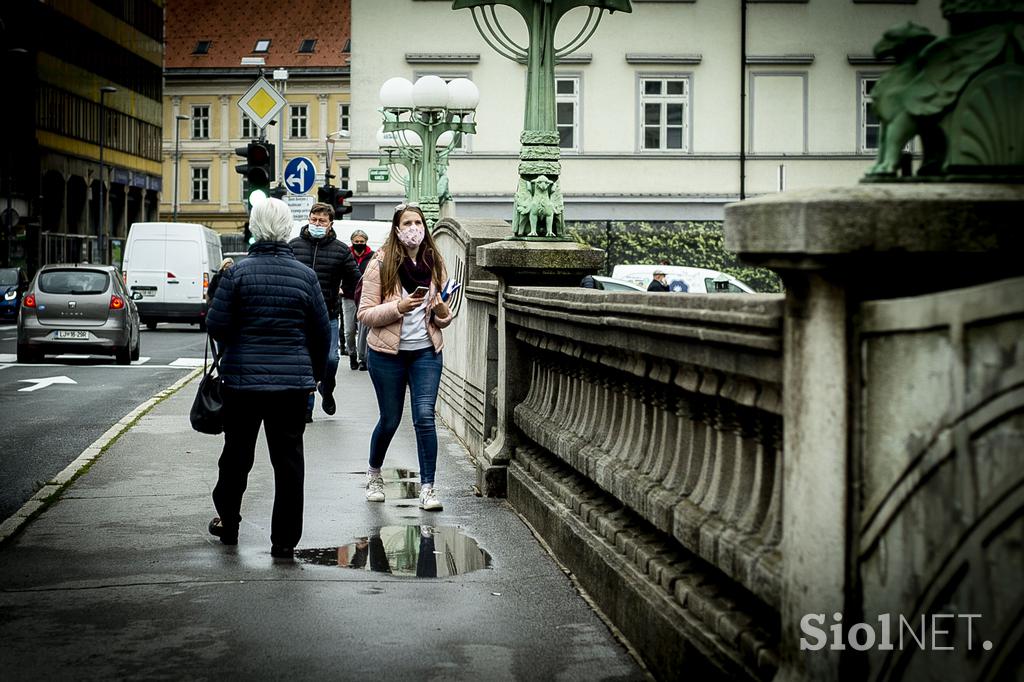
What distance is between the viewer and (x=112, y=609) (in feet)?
21.9

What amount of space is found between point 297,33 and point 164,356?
79063 mm

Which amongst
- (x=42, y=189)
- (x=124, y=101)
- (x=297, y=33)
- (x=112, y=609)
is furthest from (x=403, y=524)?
(x=297, y=33)

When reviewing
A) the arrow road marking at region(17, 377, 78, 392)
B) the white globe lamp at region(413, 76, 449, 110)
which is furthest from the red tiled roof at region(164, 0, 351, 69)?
the arrow road marking at region(17, 377, 78, 392)

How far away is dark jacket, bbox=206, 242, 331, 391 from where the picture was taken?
Result: 797 centimetres

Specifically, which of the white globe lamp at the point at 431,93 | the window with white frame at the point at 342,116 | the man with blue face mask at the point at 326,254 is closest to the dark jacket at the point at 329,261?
the man with blue face mask at the point at 326,254

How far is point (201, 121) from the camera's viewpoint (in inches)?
4038

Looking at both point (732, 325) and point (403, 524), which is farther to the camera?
point (403, 524)

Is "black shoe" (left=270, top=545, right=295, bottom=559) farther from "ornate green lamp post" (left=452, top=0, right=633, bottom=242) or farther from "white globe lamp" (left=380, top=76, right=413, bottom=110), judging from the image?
"white globe lamp" (left=380, top=76, right=413, bottom=110)

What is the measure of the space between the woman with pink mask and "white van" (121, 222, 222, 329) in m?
29.9

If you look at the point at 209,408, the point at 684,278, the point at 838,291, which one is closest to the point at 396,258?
the point at 209,408

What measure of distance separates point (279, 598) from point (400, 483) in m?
4.00

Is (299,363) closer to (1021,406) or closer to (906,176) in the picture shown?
(906,176)

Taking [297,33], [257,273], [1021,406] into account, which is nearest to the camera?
[1021,406]

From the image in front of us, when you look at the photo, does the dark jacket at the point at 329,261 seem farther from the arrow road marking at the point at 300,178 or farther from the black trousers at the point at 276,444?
the arrow road marking at the point at 300,178
